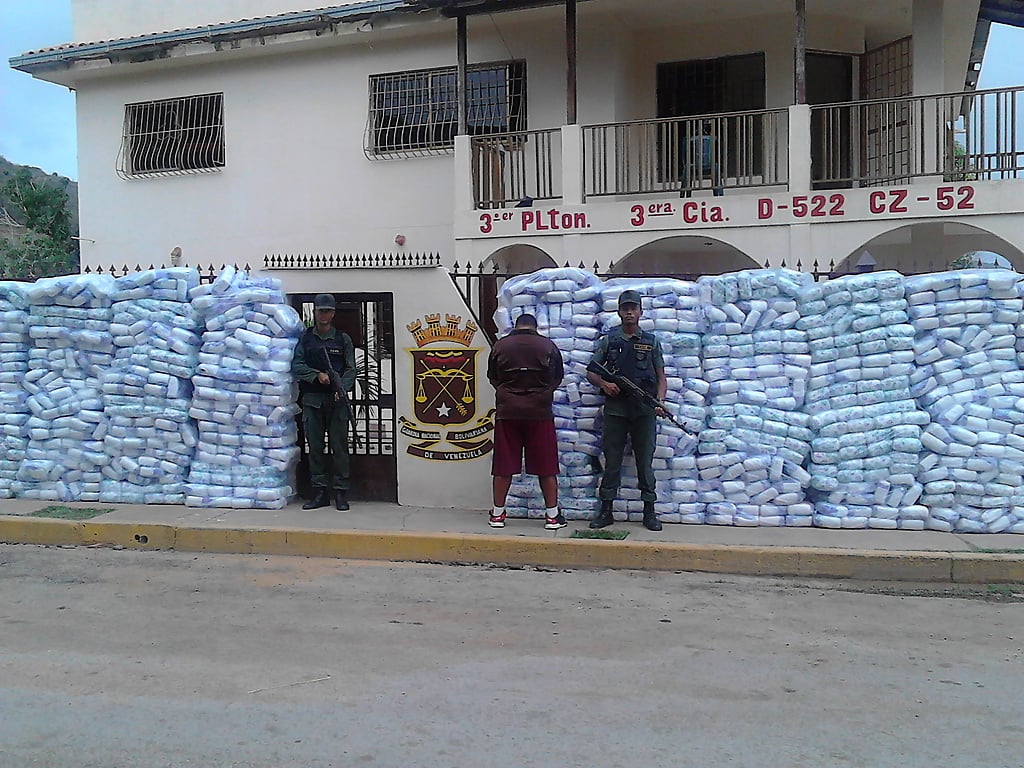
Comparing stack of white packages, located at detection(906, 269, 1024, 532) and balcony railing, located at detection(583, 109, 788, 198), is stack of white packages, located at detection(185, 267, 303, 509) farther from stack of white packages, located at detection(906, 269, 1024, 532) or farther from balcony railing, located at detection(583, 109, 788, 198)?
balcony railing, located at detection(583, 109, 788, 198)

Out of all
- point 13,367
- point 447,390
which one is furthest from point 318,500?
point 13,367

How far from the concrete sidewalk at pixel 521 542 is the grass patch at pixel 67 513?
12cm

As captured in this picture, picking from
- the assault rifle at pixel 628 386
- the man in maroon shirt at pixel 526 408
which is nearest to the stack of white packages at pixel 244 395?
the man in maroon shirt at pixel 526 408

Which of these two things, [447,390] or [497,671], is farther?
[447,390]

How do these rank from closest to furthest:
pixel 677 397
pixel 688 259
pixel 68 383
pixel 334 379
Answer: pixel 677 397 < pixel 334 379 < pixel 68 383 < pixel 688 259

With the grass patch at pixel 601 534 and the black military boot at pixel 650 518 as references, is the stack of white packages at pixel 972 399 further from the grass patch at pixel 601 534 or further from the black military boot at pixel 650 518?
the grass patch at pixel 601 534

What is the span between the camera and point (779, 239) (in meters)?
11.7

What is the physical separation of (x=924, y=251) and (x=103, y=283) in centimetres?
1145

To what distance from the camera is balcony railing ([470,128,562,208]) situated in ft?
42.9

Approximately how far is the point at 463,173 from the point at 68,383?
20.3ft

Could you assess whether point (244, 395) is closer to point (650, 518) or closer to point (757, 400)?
point (650, 518)

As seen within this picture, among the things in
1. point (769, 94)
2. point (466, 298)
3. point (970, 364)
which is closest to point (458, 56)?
point (769, 94)

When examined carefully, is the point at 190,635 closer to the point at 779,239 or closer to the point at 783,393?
the point at 783,393

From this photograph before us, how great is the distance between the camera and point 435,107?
14234mm
